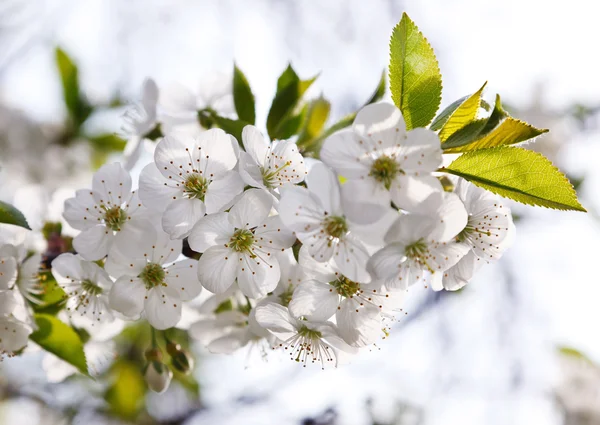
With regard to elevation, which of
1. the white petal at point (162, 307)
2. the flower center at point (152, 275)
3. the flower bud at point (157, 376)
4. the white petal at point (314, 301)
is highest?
the white petal at point (314, 301)

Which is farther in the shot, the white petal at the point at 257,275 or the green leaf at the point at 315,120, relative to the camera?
the green leaf at the point at 315,120

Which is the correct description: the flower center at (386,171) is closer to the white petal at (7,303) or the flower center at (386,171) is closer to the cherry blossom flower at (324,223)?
the cherry blossom flower at (324,223)

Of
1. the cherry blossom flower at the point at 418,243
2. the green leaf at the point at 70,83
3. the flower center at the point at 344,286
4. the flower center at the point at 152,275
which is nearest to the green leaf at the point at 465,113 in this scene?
the cherry blossom flower at the point at 418,243

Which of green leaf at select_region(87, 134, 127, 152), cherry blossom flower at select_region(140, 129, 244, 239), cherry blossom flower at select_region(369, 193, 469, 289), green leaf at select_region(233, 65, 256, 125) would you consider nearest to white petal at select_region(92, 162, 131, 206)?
cherry blossom flower at select_region(140, 129, 244, 239)

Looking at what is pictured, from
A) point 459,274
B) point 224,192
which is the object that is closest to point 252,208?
point 224,192

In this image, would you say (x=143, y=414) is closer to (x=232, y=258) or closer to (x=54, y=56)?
(x=54, y=56)

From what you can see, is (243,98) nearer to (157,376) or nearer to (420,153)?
(420,153)
